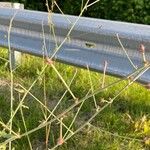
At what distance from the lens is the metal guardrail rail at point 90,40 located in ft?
10.9

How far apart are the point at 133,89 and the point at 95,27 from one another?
1.21m

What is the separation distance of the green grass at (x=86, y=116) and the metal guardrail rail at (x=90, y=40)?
18 cm

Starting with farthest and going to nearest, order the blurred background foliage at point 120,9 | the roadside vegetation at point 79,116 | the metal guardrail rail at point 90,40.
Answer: the blurred background foliage at point 120,9, the roadside vegetation at point 79,116, the metal guardrail rail at point 90,40

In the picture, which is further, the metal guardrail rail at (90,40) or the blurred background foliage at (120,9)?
the blurred background foliage at (120,9)

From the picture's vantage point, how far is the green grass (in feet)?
12.5

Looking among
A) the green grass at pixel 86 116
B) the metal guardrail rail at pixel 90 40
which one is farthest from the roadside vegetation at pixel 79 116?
the metal guardrail rail at pixel 90 40

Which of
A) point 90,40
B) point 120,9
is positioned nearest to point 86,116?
point 90,40

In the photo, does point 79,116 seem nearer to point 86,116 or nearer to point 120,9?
point 86,116

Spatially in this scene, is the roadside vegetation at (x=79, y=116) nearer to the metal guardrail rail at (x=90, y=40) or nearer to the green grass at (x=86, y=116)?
the green grass at (x=86, y=116)

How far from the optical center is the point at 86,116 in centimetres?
432

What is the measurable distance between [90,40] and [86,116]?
745mm

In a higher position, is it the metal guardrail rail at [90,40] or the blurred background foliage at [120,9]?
the metal guardrail rail at [90,40]

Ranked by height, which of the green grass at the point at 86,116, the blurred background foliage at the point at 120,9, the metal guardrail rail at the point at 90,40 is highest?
the metal guardrail rail at the point at 90,40

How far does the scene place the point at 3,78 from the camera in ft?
17.1
